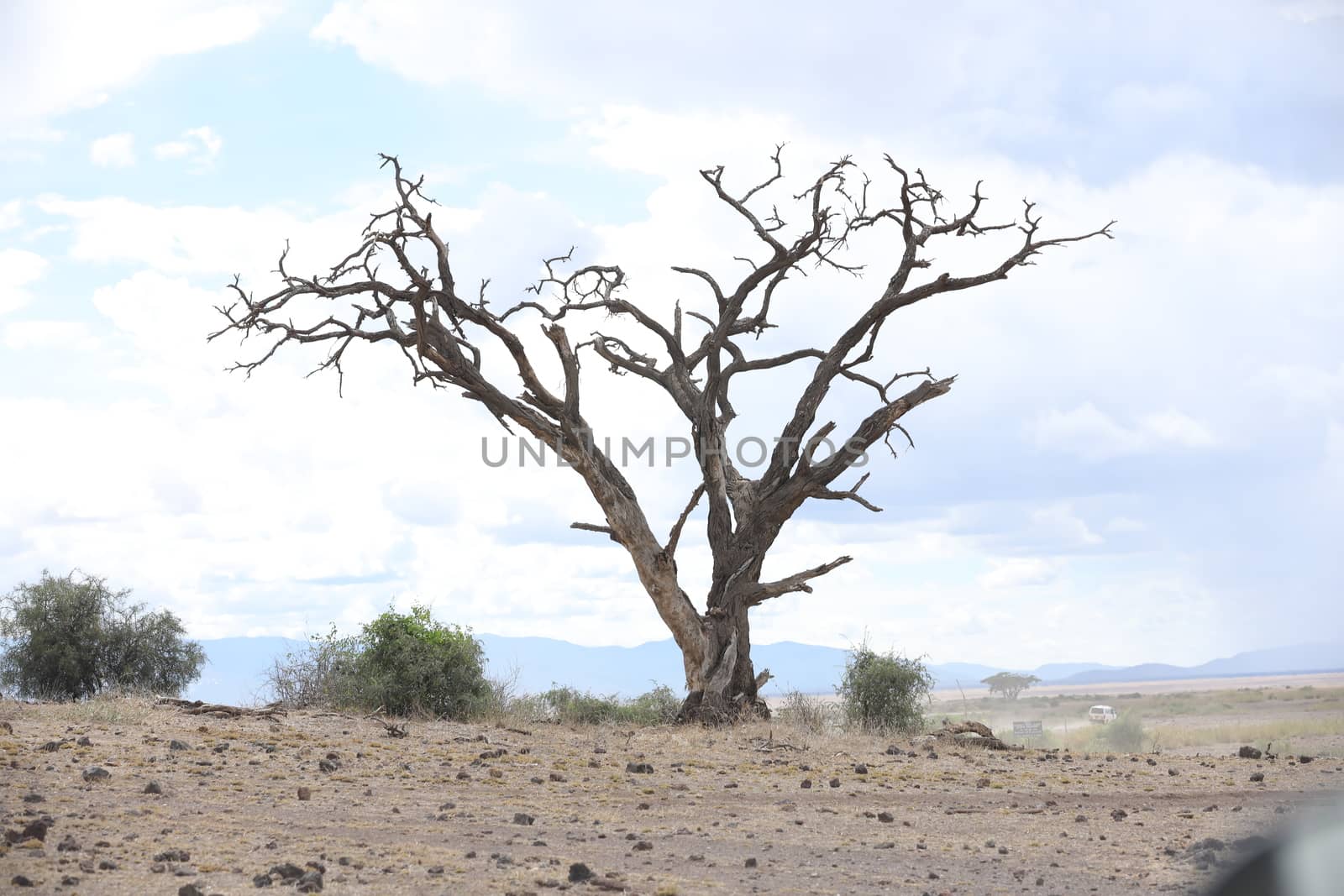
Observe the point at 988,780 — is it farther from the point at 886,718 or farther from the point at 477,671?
the point at 477,671

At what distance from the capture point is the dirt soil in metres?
6.97

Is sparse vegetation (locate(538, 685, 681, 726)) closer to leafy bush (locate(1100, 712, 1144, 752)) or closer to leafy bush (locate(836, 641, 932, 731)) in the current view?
leafy bush (locate(836, 641, 932, 731))

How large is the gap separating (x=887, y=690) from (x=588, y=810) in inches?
334

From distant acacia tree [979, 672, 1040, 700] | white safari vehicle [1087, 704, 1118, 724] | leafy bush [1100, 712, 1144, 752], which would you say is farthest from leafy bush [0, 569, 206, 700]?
distant acacia tree [979, 672, 1040, 700]

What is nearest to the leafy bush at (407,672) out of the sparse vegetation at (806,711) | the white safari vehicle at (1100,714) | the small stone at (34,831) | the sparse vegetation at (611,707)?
the sparse vegetation at (611,707)

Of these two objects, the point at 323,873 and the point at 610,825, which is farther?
the point at 610,825

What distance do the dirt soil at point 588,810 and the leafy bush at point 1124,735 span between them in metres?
13.5

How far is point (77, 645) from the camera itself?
19.5m

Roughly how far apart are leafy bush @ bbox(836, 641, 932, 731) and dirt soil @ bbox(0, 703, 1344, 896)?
2555mm

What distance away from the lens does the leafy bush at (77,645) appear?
1927cm

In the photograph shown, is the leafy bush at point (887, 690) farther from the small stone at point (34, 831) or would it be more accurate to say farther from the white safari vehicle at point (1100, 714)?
the white safari vehicle at point (1100, 714)

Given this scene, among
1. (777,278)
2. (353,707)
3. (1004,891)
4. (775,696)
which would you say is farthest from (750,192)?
(1004,891)

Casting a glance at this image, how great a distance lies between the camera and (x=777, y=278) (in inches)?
691

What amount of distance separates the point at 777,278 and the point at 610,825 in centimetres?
1031
